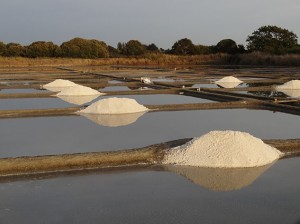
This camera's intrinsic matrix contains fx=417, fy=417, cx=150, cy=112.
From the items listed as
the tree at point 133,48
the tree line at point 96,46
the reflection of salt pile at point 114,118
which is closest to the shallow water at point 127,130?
the reflection of salt pile at point 114,118

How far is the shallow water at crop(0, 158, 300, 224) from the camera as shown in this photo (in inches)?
78.5

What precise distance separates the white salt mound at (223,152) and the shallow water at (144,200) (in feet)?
0.71

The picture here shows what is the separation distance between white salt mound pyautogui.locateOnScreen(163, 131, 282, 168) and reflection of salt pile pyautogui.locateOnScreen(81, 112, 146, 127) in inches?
56.3

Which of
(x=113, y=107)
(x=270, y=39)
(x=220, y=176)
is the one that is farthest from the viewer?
(x=270, y=39)

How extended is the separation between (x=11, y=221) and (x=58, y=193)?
0.40 meters

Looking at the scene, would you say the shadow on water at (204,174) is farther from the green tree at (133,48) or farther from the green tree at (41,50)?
the green tree at (133,48)

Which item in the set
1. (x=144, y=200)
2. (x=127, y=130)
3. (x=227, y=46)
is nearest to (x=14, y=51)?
(x=227, y=46)

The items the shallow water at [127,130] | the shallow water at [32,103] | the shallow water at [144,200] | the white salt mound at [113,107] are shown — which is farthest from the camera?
the shallow water at [32,103]

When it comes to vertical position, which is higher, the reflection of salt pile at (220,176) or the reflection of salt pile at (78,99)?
the reflection of salt pile at (220,176)

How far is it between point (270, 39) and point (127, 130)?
1023 inches

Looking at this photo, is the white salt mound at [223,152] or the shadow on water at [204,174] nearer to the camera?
the shadow on water at [204,174]

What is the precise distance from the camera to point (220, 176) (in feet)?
8.57

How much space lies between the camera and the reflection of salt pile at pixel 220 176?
2.47 metres

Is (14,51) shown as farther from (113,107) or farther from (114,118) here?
(114,118)
